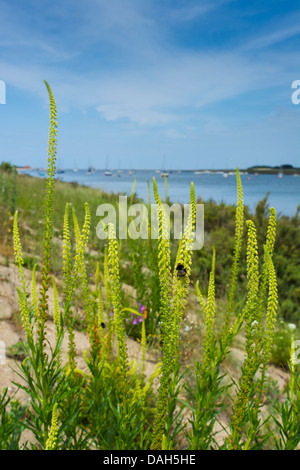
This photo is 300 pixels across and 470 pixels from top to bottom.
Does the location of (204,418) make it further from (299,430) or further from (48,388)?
(48,388)

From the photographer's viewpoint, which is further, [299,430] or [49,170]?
[299,430]

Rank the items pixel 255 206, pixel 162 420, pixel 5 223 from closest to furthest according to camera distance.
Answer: pixel 162 420 < pixel 5 223 < pixel 255 206

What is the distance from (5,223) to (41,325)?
6.20m

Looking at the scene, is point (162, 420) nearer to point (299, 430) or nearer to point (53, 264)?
point (299, 430)

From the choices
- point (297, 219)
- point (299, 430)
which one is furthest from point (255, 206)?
point (299, 430)

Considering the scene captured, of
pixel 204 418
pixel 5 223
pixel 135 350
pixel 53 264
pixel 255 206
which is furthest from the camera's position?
pixel 255 206

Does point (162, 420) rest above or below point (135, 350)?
above
